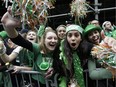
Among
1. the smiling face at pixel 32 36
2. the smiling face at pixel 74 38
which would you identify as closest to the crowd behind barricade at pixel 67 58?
the smiling face at pixel 74 38

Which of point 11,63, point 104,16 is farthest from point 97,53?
point 104,16

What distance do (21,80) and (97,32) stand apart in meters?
1.10

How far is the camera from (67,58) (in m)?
3.81

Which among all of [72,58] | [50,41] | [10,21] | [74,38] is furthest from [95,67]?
[10,21]

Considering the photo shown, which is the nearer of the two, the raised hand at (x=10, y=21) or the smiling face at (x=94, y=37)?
the raised hand at (x=10, y=21)

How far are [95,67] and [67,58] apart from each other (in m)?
0.32

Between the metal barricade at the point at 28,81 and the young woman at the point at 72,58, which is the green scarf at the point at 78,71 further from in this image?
the metal barricade at the point at 28,81

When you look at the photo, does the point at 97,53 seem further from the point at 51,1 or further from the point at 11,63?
the point at 11,63

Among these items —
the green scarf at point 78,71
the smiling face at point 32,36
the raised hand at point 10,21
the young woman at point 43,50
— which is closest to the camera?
the raised hand at point 10,21

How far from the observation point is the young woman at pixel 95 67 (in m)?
3.68

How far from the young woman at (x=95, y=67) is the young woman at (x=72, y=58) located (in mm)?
134

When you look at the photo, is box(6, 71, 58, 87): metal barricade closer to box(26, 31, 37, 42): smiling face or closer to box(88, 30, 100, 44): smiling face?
box(88, 30, 100, 44): smiling face

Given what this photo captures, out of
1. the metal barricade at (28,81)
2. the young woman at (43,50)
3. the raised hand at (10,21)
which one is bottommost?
the metal barricade at (28,81)

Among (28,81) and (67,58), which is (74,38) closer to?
(67,58)
